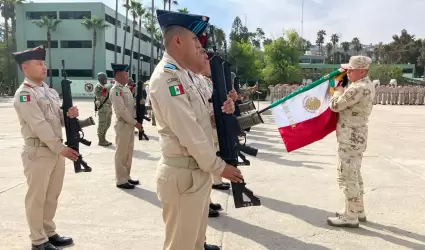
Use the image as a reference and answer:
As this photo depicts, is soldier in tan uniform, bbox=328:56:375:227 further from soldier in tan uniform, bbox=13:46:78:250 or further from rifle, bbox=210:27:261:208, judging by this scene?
soldier in tan uniform, bbox=13:46:78:250

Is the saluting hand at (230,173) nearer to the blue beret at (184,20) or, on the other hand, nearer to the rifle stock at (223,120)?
the rifle stock at (223,120)

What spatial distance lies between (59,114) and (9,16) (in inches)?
2447

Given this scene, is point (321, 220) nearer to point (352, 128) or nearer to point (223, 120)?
point (352, 128)

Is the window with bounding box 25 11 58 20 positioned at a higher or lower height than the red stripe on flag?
higher

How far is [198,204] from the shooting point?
2408 mm

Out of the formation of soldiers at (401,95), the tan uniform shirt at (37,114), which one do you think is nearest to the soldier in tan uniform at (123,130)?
the tan uniform shirt at (37,114)

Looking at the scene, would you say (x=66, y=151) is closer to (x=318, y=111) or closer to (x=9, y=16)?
(x=318, y=111)

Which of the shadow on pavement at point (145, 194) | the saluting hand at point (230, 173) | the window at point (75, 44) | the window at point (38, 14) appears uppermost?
the window at point (38, 14)

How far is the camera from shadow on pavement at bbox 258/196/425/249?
3889 millimetres

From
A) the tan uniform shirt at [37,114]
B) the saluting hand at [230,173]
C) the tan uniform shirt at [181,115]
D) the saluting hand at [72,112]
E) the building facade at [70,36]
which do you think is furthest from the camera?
the building facade at [70,36]

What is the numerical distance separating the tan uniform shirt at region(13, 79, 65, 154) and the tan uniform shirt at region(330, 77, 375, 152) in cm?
279

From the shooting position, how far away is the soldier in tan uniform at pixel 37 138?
333 centimetres

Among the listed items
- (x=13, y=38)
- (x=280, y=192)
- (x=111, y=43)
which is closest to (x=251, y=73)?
(x=111, y=43)

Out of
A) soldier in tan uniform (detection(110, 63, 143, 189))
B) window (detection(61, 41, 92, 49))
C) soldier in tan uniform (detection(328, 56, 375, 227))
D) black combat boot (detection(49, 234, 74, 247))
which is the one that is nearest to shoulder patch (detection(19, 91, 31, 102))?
black combat boot (detection(49, 234, 74, 247))
